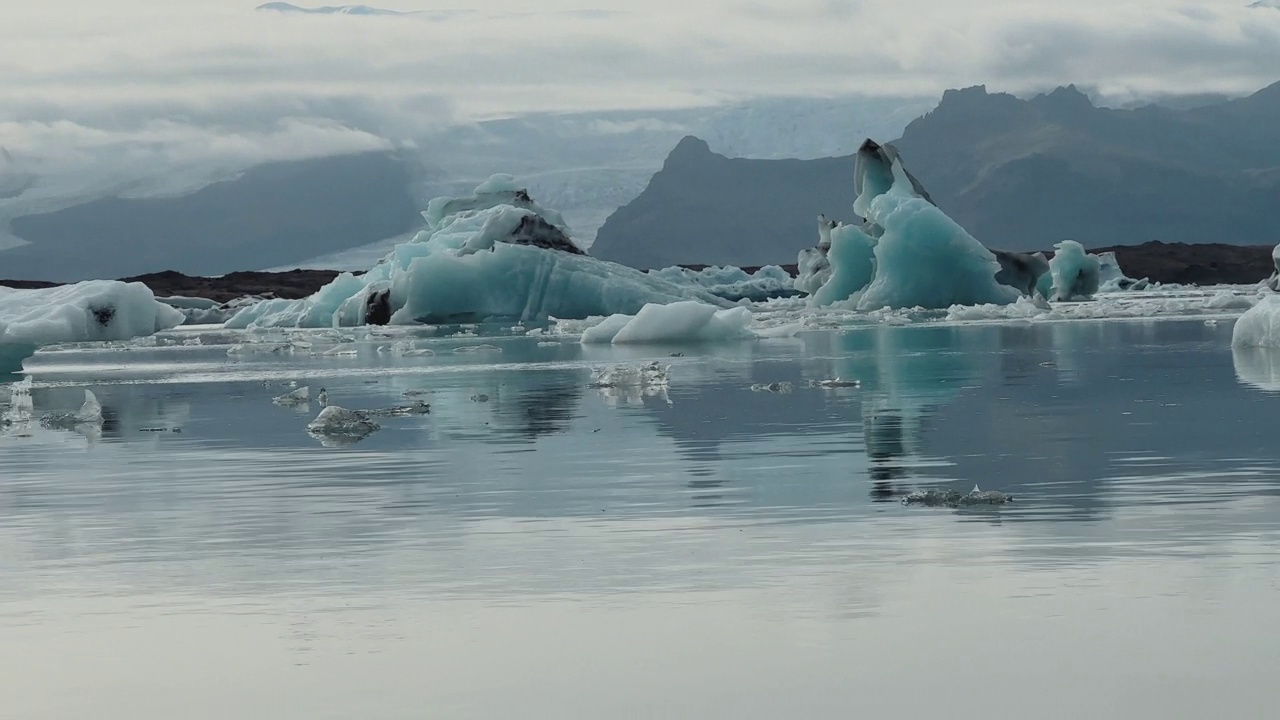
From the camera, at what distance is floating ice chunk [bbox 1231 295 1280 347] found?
62.8 feet

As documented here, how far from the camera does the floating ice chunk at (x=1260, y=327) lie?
19.1m

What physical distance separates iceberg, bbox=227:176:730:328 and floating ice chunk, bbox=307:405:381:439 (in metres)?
23.9

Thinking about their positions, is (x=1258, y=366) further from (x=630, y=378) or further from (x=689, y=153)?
(x=689, y=153)

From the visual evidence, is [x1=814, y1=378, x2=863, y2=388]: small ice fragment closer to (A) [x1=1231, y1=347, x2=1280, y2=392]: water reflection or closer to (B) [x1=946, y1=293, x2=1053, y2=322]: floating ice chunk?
(A) [x1=1231, y1=347, x2=1280, y2=392]: water reflection

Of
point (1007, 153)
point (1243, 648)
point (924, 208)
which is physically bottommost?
point (1243, 648)

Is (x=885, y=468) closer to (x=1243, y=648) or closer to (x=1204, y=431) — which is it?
(x=1204, y=431)

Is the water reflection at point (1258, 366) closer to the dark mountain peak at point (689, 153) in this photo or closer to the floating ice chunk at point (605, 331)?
the floating ice chunk at point (605, 331)

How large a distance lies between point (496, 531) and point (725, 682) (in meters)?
2.72

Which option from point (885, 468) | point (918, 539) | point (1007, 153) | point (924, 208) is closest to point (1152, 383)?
point (885, 468)

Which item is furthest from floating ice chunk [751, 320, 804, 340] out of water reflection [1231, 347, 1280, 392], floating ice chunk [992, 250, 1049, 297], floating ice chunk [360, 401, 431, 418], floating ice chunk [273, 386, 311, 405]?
floating ice chunk [992, 250, 1049, 297]

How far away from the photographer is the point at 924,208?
36250 mm

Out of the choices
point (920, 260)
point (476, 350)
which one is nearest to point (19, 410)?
point (476, 350)

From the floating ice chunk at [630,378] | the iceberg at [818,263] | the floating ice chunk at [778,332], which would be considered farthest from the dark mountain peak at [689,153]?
the floating ice chunk at [630,378]

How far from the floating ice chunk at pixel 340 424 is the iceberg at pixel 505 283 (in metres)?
23.9
